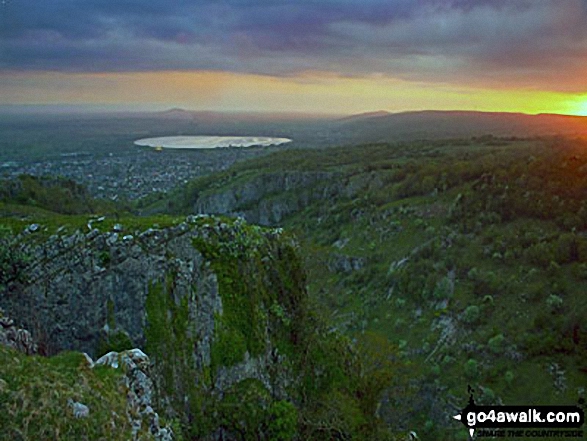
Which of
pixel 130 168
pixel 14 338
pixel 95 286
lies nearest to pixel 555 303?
pixel 95 286

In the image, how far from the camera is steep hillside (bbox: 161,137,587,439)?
97.7 ft

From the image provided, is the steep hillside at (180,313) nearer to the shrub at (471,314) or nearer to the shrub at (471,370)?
the shrub at (471,370)

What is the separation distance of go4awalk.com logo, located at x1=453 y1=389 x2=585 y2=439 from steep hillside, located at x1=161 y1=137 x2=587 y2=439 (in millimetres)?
1833

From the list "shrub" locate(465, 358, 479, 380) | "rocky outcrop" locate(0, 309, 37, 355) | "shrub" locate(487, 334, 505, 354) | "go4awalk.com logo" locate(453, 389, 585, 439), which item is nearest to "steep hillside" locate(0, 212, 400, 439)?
"rocky outcrop" locate(0, 309, 37, 355)

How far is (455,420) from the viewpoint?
29.2 m

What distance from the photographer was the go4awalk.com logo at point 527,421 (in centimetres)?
2391

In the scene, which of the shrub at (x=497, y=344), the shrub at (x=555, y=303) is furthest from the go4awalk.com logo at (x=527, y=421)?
the shrub at (x=555, y=303)

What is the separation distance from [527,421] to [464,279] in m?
16.5

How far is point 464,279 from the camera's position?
4081 centimetres

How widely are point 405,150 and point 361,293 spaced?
241 feet

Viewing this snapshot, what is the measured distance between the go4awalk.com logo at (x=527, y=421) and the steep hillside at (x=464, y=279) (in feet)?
6.02

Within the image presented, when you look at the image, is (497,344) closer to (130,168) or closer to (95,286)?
(95,286)

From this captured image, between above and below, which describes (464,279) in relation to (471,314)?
above

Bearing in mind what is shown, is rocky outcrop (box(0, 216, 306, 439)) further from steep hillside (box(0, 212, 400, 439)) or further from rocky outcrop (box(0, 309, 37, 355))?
rocky outcrop (box(0, 309, 37, 355))
